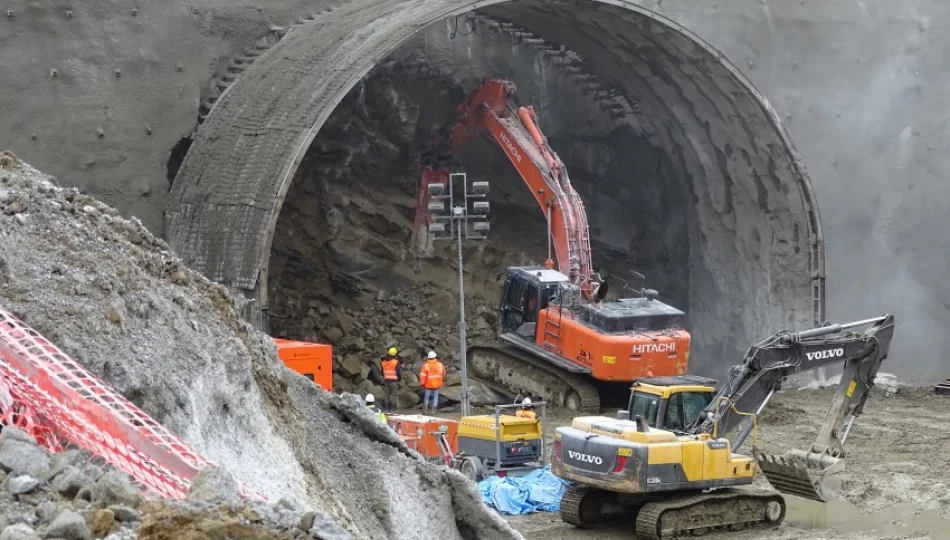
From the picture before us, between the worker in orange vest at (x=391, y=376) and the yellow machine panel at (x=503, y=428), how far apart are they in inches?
192

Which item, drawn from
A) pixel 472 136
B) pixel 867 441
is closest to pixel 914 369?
pixel 867 441

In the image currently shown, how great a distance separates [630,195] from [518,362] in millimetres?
5747

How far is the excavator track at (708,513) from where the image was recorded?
12984 mm

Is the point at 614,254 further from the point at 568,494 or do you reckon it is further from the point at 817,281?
the point at 568,494

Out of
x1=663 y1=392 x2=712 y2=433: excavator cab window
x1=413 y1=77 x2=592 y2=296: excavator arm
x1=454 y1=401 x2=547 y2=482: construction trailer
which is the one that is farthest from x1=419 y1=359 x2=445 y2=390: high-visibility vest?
x1=663 y1=392 x2=712 y2=433: excavator cab window

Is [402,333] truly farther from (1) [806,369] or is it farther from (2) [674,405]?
(1) [806,369]

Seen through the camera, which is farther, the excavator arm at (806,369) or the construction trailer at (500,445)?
the construction trailer at (500,445)

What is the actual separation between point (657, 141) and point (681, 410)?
9804 millimetres

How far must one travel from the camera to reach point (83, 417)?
5.99 meters

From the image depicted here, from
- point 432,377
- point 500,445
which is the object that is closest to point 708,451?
point 500,445

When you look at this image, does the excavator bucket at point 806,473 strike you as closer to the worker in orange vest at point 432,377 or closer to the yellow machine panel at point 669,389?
the yellow machine panel at point 669,389

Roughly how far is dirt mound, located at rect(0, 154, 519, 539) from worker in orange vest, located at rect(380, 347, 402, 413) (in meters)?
11.4

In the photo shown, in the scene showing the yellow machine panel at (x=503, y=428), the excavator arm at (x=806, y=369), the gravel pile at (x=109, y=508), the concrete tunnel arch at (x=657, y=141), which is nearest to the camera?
the gravel pile at (x=109, y=508)

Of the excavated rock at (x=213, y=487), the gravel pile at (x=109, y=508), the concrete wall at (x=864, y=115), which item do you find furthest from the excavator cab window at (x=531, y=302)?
the excavated rock at (x=213, y=487)
